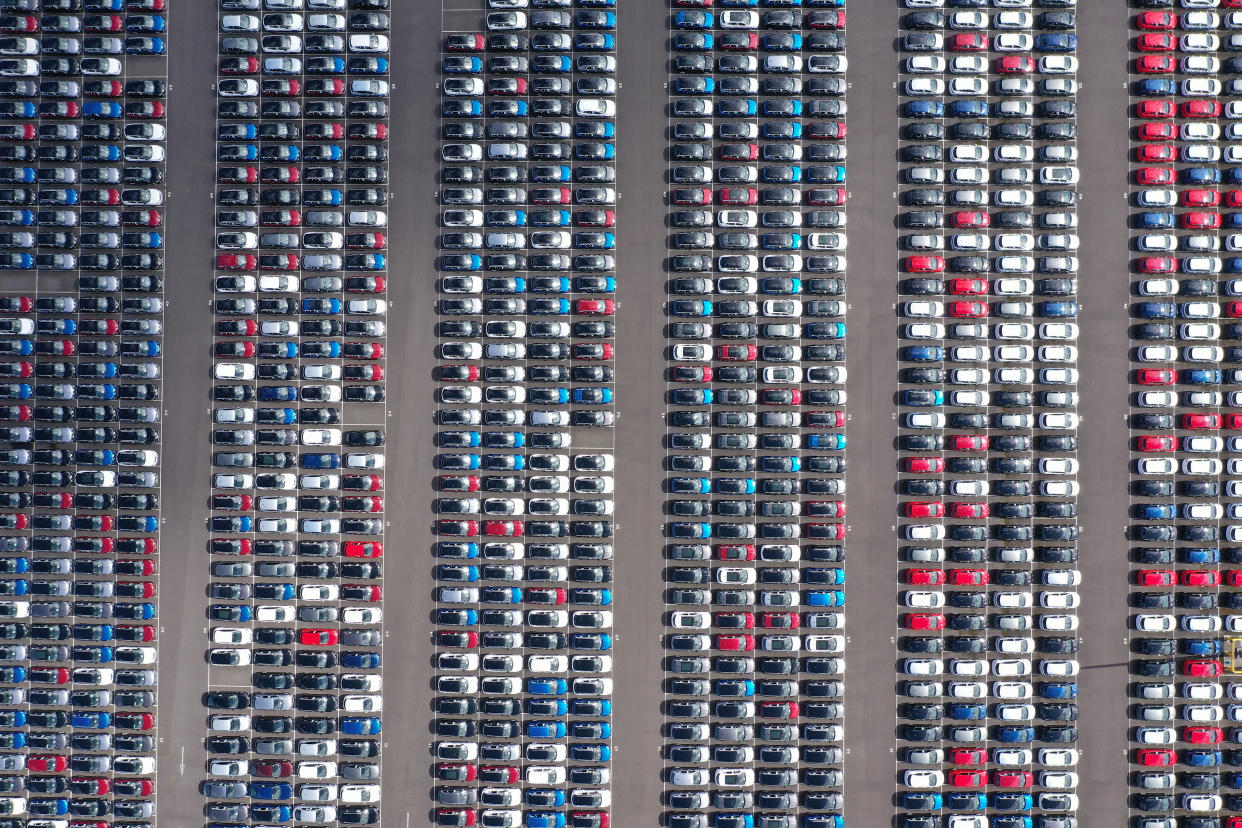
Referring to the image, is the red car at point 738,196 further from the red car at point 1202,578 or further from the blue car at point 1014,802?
the blue car at point 1014,802

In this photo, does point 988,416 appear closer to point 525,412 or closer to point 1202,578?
point 1202,578

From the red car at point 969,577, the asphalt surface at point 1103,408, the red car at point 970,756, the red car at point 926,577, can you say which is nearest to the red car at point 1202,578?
the asphalt surface at point 1103,408

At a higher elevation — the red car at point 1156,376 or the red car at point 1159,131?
the red car at point 1159,131

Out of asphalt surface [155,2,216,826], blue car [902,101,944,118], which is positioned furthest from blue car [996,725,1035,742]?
asphalt surface [155,2,216,826]

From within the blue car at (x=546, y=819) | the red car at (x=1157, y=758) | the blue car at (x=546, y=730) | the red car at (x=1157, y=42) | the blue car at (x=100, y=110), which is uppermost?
the red car at (x=1157, y=42)

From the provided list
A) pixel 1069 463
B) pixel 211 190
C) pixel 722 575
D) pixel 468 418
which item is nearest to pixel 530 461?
pixel 468 418

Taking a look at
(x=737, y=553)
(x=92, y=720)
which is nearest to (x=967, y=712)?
(x=737, y=553)

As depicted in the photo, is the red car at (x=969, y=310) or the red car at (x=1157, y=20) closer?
the red car at (x=1157, y=20)
